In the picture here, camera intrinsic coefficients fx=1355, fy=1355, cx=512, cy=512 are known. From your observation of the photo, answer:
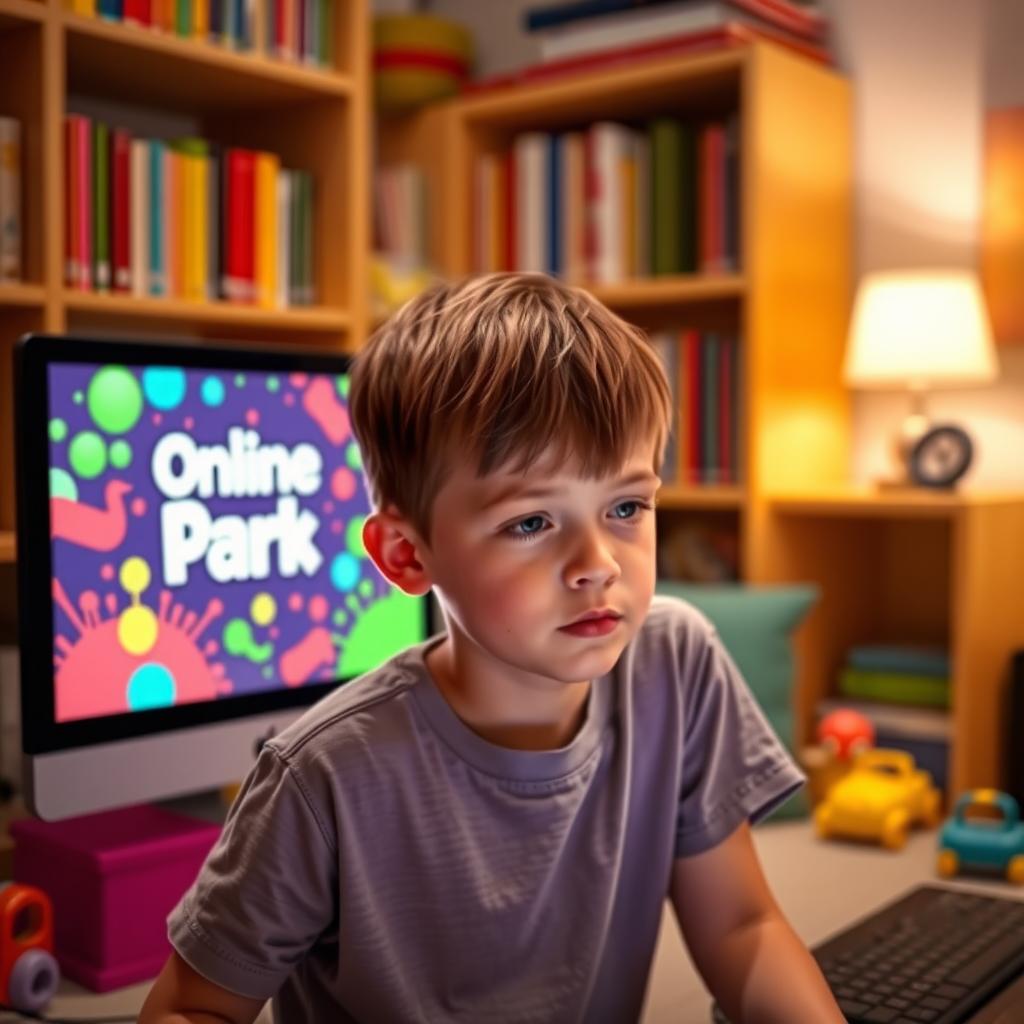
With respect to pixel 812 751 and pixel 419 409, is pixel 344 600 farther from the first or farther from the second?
pixel 812 751

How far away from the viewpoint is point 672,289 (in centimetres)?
222

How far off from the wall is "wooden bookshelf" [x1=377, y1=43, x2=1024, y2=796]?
0.15 feet

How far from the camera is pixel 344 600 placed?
4.66ft

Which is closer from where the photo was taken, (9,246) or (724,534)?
(9,246)

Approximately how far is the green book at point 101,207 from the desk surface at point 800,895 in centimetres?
94

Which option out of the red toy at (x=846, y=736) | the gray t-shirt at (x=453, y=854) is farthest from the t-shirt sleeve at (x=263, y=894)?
the red toy at (x=846, y=736)

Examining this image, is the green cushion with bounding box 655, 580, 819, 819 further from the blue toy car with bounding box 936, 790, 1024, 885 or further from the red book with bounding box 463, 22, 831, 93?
the red book with bounding box 463, 22, 831, 93

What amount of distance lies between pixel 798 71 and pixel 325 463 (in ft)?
3.98

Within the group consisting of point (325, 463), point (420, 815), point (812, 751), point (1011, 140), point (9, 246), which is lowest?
point (812, 751)

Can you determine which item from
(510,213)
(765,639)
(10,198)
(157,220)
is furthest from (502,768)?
(510,213)

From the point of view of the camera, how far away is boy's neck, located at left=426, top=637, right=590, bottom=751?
972 millimetres

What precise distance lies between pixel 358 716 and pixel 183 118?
59.6 inches

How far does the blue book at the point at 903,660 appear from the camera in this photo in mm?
1986

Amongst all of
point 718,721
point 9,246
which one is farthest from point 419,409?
point 9,246
